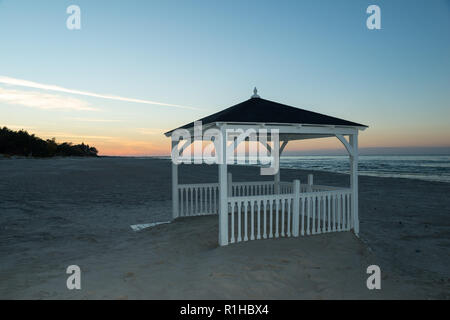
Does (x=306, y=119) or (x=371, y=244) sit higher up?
(x=306, y=119)

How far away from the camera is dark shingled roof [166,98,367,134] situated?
6.67m

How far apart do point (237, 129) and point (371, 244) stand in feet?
14.4

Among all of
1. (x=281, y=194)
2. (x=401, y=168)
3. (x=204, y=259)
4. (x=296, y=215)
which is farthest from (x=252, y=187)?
(x=401, y=168)

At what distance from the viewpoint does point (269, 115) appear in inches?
279

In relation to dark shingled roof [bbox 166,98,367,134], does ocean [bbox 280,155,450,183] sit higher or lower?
lower

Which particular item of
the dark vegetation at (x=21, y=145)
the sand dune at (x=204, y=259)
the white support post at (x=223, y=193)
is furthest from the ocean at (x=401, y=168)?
the dark vegetation at (x=21, y=145)

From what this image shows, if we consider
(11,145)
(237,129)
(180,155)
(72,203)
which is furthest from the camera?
(11,145)

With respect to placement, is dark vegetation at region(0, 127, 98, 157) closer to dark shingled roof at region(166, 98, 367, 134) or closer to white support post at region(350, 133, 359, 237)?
dark shingled roof at region(166, 98, 367, 134)

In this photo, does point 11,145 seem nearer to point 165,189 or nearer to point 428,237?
point 165,189

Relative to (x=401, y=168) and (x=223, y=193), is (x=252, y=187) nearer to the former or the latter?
(x=223, y=193)

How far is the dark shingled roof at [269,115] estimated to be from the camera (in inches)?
263

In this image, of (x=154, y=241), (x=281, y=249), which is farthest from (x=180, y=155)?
(x=281, y=249)

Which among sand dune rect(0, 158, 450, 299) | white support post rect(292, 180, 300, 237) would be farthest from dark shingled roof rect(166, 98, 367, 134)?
sand dune rect(0, 158, 450, 299)
